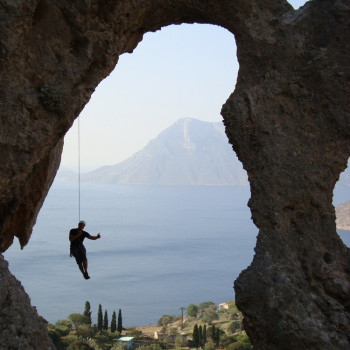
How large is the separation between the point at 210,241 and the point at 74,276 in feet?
120

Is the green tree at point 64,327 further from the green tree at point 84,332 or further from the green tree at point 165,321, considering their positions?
the green tree at point 165,321

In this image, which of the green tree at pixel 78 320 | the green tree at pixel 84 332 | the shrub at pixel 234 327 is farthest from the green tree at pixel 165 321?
the green tree at pixel 84 332

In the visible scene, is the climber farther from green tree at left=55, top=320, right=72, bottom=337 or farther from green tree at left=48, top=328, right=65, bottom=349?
green tree at left=55, top=320, right=72, bottom=337

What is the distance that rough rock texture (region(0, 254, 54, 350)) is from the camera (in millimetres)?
9047

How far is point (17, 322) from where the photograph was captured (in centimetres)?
930

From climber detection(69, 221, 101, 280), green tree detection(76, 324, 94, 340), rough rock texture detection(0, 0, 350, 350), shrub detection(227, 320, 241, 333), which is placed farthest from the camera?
shrub detection(227, 320, 241, 333)

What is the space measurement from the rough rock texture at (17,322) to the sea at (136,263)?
5562 cm

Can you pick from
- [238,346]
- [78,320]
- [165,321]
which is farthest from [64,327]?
[165,321]

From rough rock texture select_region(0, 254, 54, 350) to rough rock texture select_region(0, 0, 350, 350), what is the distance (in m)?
2.36

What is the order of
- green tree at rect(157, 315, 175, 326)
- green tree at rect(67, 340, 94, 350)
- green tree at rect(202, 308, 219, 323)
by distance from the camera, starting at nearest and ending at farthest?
1. green tree at rect(67, 340, 94, 350)
2. green tree at rect(202, 308, 219, 323)
3. green tree at rect(157, 315, 175, 326)

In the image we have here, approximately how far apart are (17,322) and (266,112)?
21.4 feet

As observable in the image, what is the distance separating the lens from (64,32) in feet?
38.5

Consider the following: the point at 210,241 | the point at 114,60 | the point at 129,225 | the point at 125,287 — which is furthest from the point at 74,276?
the point at 114,60

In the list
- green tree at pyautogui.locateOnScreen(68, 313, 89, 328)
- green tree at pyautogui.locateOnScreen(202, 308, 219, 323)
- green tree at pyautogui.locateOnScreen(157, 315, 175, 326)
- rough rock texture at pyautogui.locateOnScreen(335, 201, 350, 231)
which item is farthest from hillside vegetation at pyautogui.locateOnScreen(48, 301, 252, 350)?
rough rock texture at pyautogui.locateOnScreen(335, 201, 350, 231)
